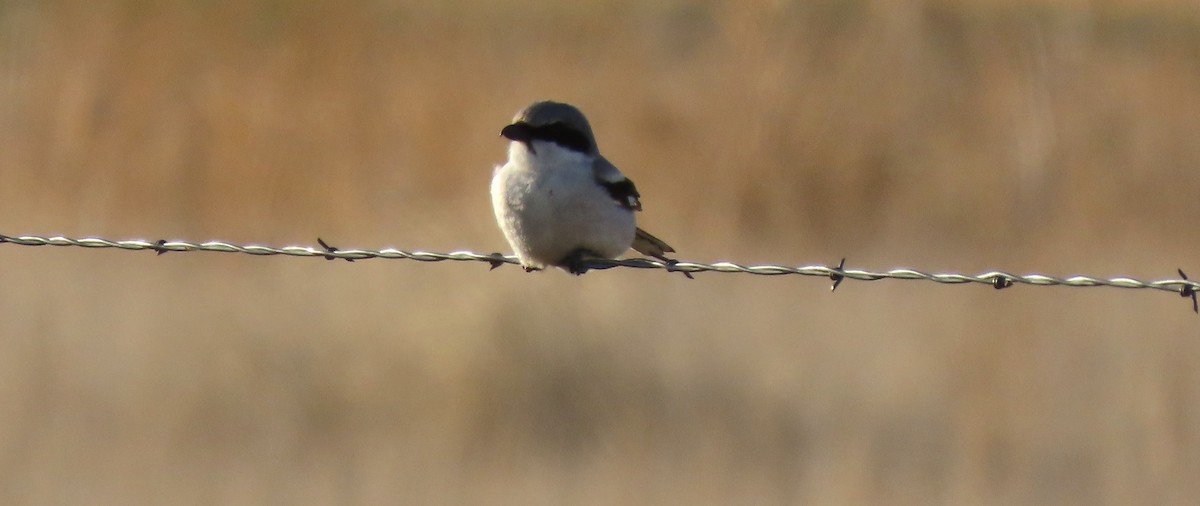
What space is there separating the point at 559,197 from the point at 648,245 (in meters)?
0.74

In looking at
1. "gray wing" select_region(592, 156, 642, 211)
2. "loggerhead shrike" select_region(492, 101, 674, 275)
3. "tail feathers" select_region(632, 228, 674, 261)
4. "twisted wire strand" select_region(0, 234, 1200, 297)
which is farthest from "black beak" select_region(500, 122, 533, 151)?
"tail feathers" select_region(632, 228, 674, 261)

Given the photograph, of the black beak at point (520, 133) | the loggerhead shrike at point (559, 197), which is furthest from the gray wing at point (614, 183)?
the black beak at point (520, 133)

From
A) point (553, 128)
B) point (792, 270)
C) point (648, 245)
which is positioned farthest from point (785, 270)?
point (648, 245)

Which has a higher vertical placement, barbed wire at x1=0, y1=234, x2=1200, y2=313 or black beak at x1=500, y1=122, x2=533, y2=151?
black beak at x1=500, y1=122, x2=533, y2=151

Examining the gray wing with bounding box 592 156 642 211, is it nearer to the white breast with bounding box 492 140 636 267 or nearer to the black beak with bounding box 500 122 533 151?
the white breast with bounding box 492 140 636 267

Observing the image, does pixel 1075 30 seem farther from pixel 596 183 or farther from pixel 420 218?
pixel 596 183

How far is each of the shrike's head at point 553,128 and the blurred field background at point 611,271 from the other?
2.70 metres

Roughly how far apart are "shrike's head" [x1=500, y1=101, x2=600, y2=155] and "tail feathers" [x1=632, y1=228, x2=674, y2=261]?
0.37 metres

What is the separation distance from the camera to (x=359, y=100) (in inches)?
359

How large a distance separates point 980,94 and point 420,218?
376cm

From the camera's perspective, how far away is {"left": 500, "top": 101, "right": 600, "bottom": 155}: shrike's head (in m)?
4.43

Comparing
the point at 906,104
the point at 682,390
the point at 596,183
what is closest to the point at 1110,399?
the point at 682,390

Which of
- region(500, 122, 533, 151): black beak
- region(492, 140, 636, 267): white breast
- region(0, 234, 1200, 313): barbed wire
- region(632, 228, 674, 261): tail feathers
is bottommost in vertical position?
region(0, 234, 1200, 313): barbed wire

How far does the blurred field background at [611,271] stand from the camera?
7.06 metres
